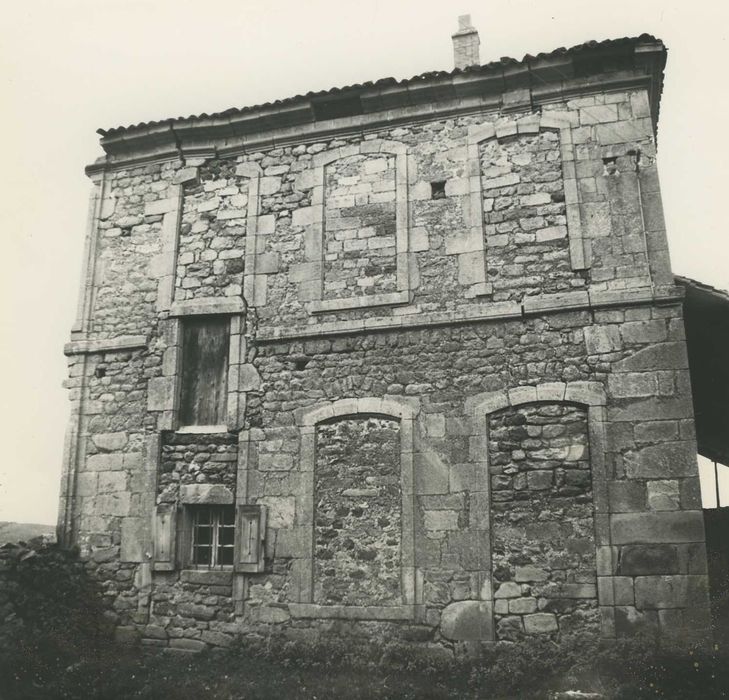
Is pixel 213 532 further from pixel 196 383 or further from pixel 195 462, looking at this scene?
pixel 196 383

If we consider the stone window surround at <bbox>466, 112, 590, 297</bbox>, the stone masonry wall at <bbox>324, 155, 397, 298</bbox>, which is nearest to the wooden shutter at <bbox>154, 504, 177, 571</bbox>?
the stone masonry wall at <bbox>324, 155, 397, 298</bbox>

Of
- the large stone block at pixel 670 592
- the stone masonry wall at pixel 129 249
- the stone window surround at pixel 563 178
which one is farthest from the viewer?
the stone masonry wall at pixel 129 249

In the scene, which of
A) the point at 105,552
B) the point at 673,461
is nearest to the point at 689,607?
the point at 673,461

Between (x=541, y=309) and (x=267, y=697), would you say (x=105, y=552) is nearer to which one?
(x=267, y=697)

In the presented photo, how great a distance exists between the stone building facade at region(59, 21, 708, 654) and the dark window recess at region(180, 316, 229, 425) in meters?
0.04

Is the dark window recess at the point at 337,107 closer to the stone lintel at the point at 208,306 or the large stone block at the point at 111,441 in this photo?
the stone lintel at the point at 208,306

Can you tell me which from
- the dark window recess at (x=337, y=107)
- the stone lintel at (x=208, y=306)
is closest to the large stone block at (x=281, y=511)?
the stone lintel at (x=208, y=306)

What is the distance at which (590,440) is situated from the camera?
7.29 m

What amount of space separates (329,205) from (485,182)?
81.2 inches

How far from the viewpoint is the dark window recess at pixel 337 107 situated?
29.8 feet

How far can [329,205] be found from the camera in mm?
8984

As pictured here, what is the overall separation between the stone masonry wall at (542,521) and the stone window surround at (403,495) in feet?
2.97

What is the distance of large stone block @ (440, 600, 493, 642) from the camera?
7145mm

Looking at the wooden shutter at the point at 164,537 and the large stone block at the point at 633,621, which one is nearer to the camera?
the large stone block at the point at 633,621
